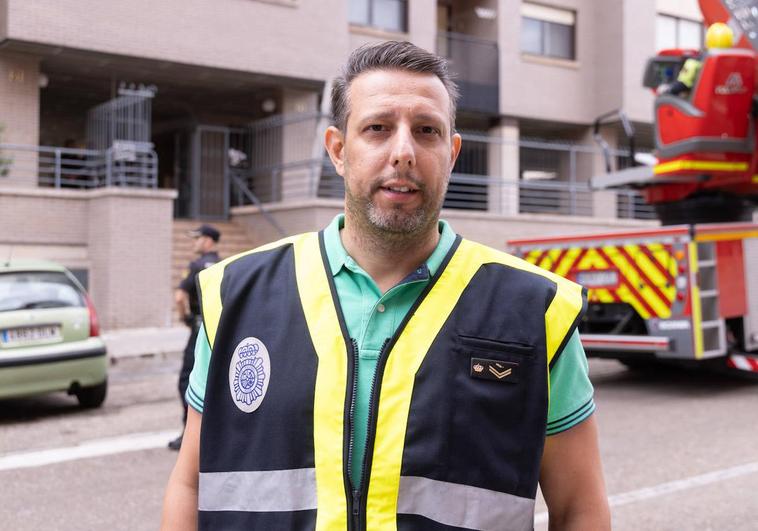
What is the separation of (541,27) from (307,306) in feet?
78.2

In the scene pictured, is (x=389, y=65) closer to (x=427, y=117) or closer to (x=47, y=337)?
(x=427, y=117)

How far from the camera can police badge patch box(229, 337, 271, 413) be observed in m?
1.91

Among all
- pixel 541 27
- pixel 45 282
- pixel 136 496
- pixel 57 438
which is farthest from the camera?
pixel 541 27

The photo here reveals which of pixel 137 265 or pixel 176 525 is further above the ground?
pixel 137 265

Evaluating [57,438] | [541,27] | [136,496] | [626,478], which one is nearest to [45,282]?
[57,438]

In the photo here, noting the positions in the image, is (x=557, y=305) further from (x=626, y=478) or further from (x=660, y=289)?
(x=660, y=289)

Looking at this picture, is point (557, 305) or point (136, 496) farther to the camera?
point (136, 496)

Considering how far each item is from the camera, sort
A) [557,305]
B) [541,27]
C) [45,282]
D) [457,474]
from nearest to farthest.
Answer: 1. [457,474]
2. [557,305]
3. [45,282]
4. [541,27]

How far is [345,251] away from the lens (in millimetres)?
2078

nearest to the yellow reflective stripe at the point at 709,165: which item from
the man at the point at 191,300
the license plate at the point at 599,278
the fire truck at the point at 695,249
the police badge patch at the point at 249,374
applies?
the fire truck at the point at 695,249

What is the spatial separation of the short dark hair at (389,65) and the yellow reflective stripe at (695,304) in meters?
7.33

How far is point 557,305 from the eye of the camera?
6.39ft

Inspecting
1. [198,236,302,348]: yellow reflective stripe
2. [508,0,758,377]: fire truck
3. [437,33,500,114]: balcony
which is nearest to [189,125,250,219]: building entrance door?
[437,33,500,114]: balcony

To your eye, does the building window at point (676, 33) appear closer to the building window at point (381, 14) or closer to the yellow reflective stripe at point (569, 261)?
the building window at point (381, 14)
